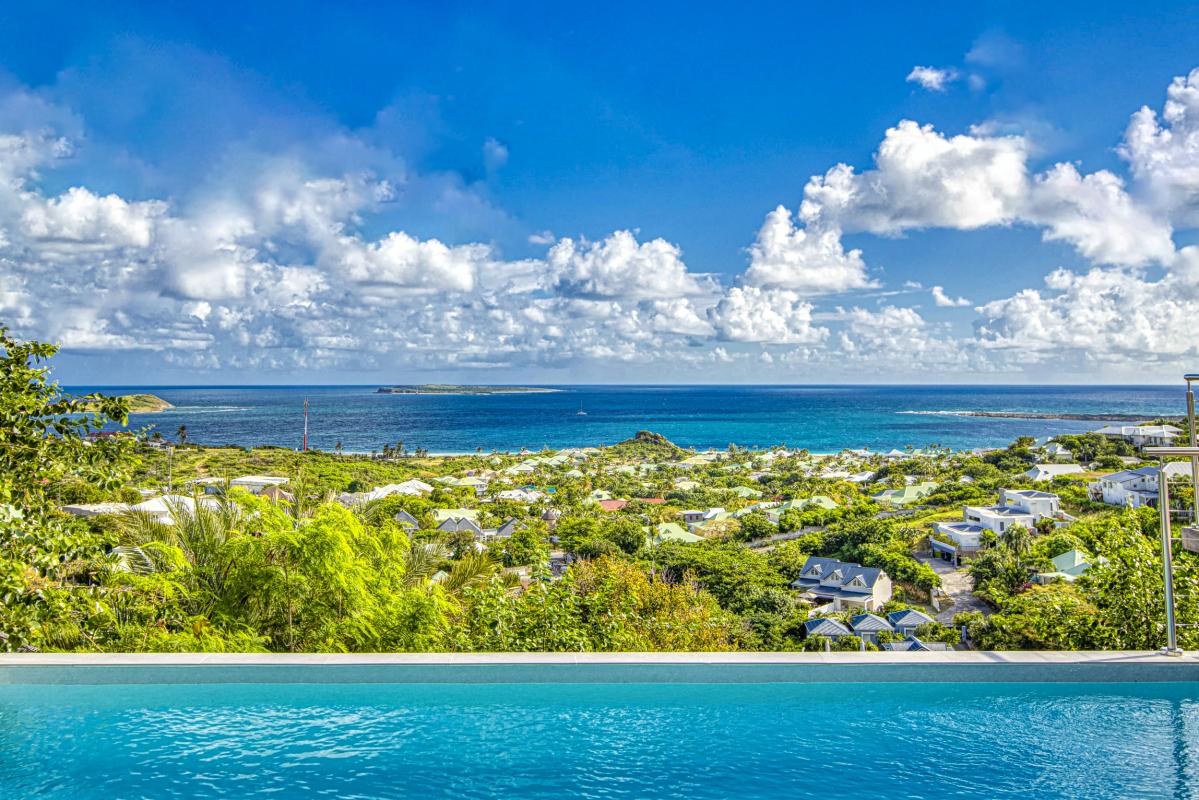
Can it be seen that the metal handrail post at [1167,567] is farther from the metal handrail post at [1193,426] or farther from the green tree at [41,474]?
the green tree at [41,474]

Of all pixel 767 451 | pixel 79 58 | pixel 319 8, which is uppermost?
pixel 319 8

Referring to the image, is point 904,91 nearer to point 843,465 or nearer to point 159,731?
point 159,731

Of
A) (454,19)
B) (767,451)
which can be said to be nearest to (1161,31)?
(454,19)

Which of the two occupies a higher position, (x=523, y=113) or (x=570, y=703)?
(x=523, y=113)

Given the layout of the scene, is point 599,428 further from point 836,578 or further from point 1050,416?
point 836,578

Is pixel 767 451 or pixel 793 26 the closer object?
pixel 793 26

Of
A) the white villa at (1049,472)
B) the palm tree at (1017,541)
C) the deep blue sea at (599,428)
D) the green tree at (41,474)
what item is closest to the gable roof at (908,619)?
the palm tree at (1017,541)

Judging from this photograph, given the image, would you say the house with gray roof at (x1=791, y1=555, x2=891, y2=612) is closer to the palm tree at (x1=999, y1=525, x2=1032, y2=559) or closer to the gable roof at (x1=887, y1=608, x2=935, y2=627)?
the gable roof at (x1=887, y1=608, x2=935, y2=627)

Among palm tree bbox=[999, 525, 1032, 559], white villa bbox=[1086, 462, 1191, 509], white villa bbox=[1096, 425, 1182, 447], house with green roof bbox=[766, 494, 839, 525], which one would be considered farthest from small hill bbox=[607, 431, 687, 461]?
palm tree bbox=[999, 525, 1032, 559]
